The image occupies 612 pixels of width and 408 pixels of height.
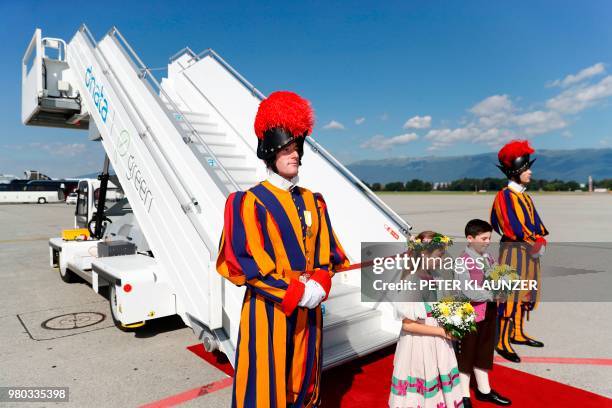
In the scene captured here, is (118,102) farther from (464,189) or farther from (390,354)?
(464,189)

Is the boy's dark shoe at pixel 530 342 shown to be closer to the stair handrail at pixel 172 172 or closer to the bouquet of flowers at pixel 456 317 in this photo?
the bouquet of flowers at pixel 456 317

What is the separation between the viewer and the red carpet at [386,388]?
10.8 feet

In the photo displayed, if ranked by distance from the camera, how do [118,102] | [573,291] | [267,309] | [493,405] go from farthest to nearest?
[573,291] < [118,102] < [493,405] < [267,309]

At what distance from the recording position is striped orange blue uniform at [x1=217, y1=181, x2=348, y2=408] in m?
2.15

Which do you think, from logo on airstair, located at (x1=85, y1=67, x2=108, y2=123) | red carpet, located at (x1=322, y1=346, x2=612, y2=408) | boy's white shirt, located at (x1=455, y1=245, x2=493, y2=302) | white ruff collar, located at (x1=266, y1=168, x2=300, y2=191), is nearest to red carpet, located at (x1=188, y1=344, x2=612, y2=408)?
red carpet, located at (x1=322, y1=346, x2=612, y2=408)

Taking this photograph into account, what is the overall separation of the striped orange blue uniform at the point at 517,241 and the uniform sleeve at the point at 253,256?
2988 mm

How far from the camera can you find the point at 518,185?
444cm

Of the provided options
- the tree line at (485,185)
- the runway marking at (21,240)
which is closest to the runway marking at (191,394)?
the runway marking at (21,240)

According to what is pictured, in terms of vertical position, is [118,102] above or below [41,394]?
above

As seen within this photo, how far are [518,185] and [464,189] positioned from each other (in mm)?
74514

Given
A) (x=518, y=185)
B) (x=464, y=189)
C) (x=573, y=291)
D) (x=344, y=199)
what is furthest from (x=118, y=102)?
(x=464, y=189)

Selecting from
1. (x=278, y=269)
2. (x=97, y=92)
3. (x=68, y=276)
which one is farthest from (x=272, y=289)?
(x=68, y=276)

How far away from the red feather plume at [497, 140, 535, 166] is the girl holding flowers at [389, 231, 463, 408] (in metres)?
2.16

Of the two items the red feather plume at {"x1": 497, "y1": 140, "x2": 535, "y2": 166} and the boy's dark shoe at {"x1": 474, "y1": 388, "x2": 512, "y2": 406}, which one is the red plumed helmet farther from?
the boy's dark shoe at {"x1": 474, "y1": 388, "x2": 512, "y2": 406}
